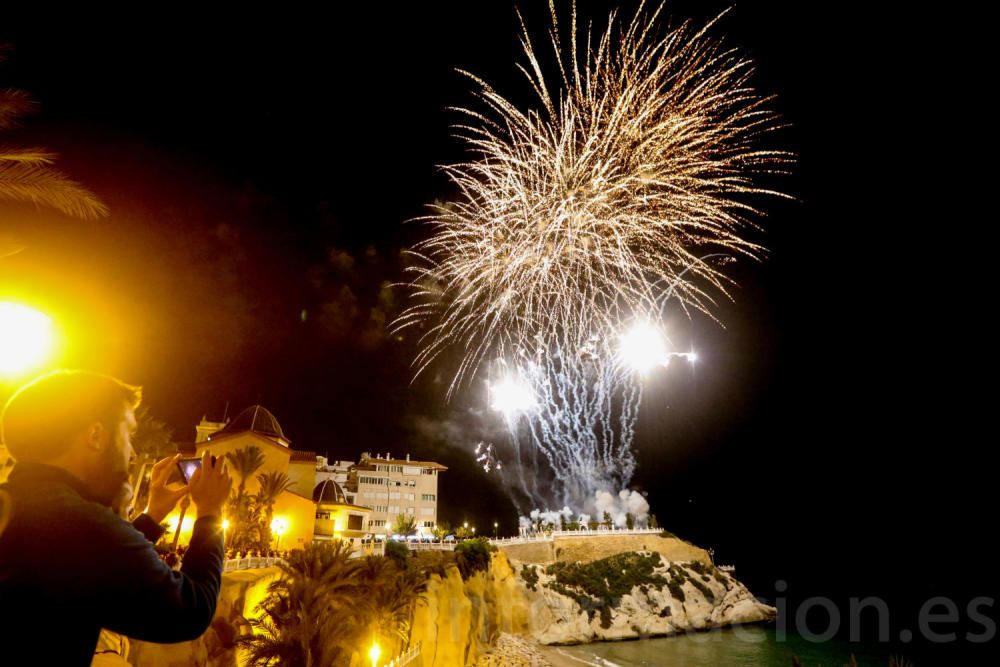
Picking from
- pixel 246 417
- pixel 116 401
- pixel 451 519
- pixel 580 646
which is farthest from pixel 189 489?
pixel 451 519

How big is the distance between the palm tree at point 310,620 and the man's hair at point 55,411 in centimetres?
1581

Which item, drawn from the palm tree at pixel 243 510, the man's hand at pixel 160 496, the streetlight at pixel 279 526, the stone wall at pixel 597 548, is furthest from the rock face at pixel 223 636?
the stone wall at pixel 597 548

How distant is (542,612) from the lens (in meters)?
41.4

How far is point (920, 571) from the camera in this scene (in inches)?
3002

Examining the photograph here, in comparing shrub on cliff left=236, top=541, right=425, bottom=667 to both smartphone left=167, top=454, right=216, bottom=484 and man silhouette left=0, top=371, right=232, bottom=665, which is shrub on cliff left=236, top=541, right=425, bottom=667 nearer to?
smartphone left=167, top=454, right=216, bottom=484

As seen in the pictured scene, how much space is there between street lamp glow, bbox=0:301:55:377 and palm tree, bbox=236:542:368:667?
10912mm

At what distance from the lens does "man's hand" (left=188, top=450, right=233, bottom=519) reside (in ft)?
6.86

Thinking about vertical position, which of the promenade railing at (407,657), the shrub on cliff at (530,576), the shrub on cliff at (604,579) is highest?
the promenade railing at (407,657)

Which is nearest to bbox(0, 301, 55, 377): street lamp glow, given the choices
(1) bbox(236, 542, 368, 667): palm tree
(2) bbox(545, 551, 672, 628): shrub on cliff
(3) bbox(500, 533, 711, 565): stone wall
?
(1) bbox(236, 542, 368, 667): palm tree

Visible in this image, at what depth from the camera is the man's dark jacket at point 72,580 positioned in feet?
4.45

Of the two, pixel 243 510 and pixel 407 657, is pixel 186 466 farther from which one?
pixel 243 510

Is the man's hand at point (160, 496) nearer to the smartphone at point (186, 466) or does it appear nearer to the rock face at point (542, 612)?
the smartphone at point (186, 466)

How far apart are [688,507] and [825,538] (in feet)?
80.8

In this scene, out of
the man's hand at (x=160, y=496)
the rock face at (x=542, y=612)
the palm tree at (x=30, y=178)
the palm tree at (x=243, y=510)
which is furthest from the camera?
the rock face at (x=542, y=612)
